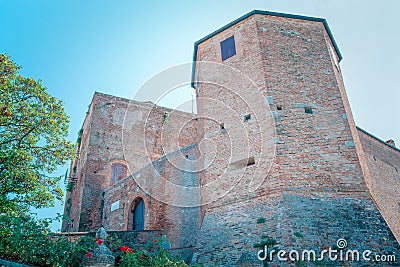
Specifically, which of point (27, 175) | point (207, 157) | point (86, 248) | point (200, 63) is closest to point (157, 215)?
point (207, 157)

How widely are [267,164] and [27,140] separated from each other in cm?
729

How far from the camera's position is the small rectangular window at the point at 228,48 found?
11.9 m

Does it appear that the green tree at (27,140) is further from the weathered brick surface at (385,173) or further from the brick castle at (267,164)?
the weathered brick surface at (385,173)

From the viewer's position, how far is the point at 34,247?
645 centimetres

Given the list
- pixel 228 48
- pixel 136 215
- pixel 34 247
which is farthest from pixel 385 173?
pixel 34 247

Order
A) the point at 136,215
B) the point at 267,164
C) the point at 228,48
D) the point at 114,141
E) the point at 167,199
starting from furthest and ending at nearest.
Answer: the point at 114,141 → the point at 136,215 → the point at 167,199 → the point at 228,48 → the point at 267,164

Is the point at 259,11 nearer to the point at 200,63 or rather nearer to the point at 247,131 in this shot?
the point at 200,63

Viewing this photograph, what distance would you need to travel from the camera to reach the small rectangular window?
11.9 m

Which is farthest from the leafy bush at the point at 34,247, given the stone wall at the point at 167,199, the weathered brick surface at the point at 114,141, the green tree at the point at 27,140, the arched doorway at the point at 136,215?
the weathered brick surface at the point at 114,141

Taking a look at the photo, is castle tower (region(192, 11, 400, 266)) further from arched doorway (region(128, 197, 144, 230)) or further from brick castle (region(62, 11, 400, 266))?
arched doorway (region(128, 197, 144, 230))

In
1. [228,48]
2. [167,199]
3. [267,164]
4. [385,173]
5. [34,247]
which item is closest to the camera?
[34,247]

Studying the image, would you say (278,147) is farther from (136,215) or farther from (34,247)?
(136,215)

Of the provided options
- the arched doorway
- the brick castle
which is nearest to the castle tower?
the brick castle

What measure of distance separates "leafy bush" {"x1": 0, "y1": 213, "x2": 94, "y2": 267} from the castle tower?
3.60m
